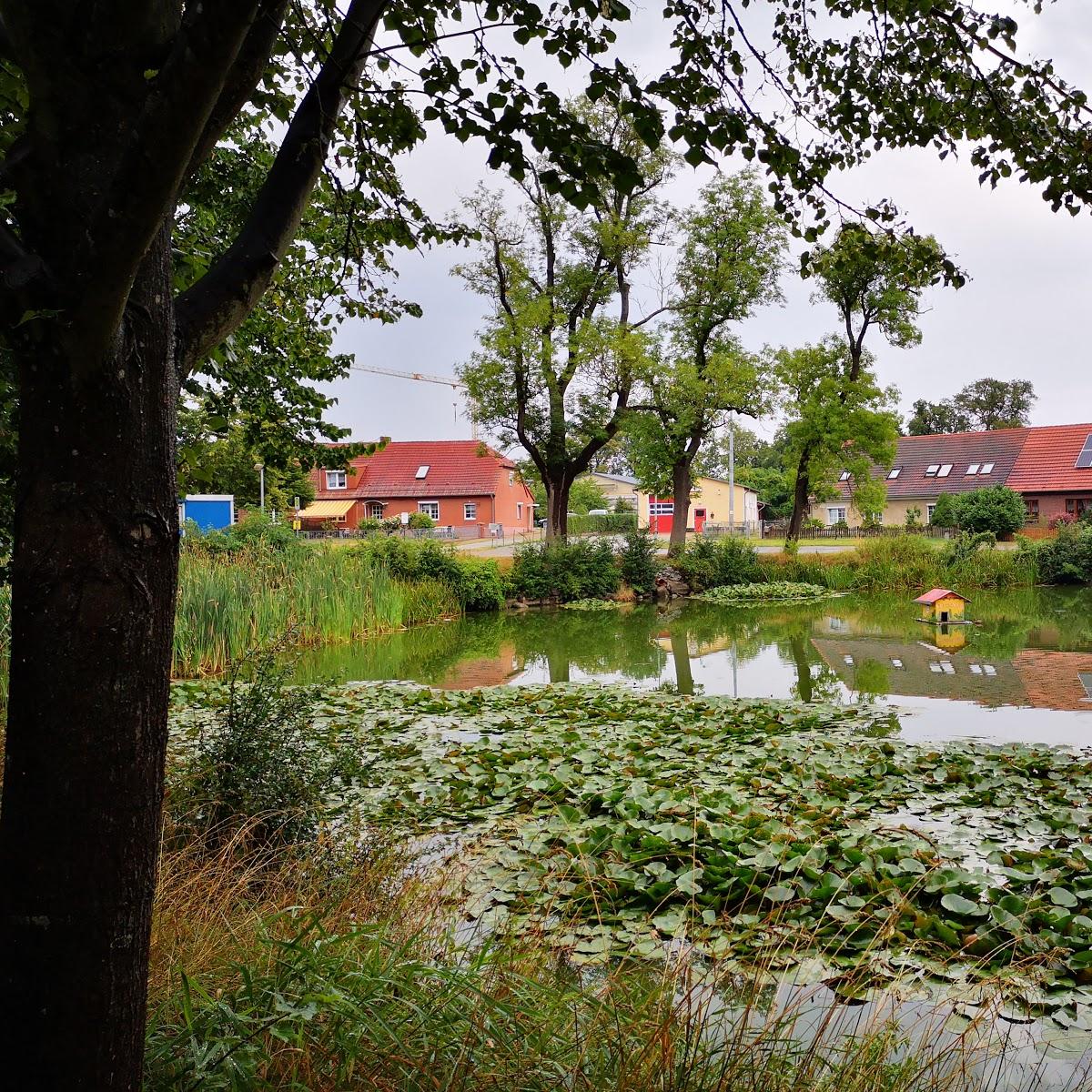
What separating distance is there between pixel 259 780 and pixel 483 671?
842cm

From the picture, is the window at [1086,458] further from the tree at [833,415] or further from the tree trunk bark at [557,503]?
the tree trunk bark at [557,503]

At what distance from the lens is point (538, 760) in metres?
6.19

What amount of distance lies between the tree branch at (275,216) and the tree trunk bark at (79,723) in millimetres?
329

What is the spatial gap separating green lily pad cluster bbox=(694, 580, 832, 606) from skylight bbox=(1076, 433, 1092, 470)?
2127cm

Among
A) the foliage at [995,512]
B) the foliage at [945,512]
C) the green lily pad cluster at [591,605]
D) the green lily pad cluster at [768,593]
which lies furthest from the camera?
the foliage at [945,512]

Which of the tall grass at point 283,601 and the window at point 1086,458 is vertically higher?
the window at point 1086,458

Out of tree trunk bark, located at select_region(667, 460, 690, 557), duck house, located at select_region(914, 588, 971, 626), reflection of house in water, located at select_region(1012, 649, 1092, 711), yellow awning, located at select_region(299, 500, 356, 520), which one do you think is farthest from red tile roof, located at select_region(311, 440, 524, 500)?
reflection of house in water, located at select_region(1012, 649, 1092, 711)

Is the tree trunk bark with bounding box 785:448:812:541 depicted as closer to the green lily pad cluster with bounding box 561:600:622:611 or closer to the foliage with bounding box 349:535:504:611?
the green lily pad cluster with bounding box 561:600:622:611

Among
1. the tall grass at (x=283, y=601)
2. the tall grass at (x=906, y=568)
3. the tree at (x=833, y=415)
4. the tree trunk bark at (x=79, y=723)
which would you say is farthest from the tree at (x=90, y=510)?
the tree at (x=833, y=415)

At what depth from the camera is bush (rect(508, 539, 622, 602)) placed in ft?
75.5

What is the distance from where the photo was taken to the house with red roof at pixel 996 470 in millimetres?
38656

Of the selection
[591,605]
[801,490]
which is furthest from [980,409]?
[591,605]

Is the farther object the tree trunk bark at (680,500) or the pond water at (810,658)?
the tree trunk bark at (680,500)

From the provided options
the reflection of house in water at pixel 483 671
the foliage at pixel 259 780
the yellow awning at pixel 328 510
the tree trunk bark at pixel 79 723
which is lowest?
the reflection of house in water at pixel 483 671
